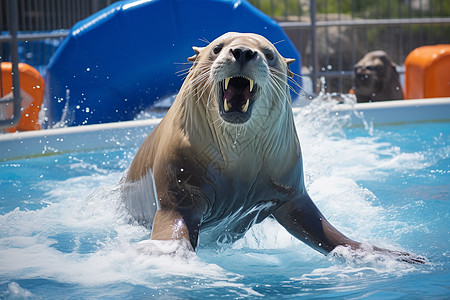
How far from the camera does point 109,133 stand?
6.13m

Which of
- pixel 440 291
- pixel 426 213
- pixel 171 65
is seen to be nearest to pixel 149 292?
pixel 440 291

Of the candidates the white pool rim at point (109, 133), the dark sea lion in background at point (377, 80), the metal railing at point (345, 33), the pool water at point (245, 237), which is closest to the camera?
the pool water at point (245, 237)

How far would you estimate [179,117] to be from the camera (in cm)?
330

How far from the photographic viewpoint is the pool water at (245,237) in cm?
287

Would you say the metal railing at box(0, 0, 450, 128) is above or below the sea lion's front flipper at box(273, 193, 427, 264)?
above

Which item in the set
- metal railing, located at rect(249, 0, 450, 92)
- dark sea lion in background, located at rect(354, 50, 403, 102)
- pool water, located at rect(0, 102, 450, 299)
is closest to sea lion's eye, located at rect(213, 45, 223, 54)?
pool water, located at rect(0, 102, 450, 299)

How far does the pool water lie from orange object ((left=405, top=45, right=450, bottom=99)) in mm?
1954

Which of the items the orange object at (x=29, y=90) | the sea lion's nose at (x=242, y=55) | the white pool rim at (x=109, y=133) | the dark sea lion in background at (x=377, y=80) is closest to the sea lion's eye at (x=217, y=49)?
the sea lion's nose at (x=242, y=55)

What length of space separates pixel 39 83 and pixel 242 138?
15.4 ft

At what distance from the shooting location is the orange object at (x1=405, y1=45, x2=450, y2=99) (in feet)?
26.3

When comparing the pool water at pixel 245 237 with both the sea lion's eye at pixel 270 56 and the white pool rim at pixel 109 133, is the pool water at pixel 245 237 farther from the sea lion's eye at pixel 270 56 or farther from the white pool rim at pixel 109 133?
the sea lion's eye at pixel 270 56

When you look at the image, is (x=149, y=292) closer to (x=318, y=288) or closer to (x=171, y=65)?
(x=318, y=288)

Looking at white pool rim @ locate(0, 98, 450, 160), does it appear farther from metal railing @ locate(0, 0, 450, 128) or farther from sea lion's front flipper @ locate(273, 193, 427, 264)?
sea lion's front flipper @ locate(273, 193, 427, 264)

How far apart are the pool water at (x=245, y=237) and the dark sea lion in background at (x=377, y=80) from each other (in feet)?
5.88
